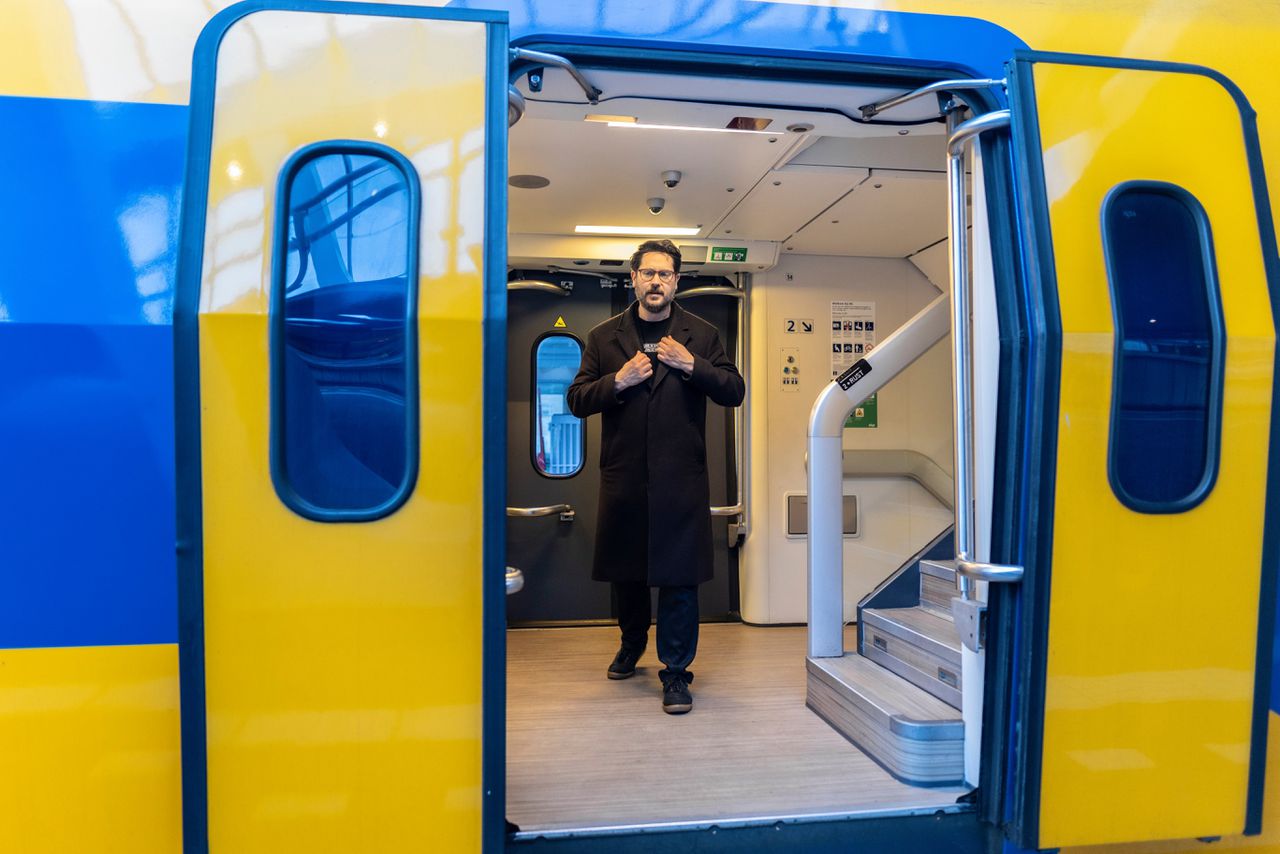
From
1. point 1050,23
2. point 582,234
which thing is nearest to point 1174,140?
point 1050,23

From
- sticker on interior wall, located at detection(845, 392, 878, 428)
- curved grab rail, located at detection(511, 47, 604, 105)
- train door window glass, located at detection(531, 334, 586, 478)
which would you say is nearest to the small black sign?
sticker on interior wall, located at detection(845, 392, 878, 428)

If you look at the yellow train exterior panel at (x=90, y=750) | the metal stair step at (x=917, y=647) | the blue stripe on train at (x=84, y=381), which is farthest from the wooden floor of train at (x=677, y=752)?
the blue stripe on train at (x=84, y=381)

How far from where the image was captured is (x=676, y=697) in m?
3.13

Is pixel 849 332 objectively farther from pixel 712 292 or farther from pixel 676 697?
pixel 676 697

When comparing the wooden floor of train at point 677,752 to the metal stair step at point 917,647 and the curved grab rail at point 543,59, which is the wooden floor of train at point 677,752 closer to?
the metal stair step at point 917,647

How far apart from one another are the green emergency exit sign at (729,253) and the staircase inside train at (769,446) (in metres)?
0.01

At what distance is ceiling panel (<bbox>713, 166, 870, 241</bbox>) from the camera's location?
3.54 meters

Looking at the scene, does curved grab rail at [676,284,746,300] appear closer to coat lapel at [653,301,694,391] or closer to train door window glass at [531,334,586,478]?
train door window glass at [531,334,586,478]

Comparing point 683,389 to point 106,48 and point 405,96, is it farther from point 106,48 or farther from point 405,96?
point 106,48

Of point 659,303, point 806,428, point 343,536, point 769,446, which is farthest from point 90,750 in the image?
point 806,428

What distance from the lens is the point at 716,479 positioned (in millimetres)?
4980

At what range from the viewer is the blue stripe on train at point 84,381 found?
1.73 metres

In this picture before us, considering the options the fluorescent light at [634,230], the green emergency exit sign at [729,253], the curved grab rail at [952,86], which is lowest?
the green emergency exit sign at [729,253]

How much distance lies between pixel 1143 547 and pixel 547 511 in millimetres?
3166
